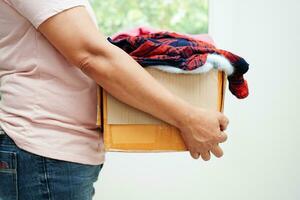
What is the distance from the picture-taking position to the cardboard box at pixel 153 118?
0.83 meters

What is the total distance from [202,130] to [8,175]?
1.31 ft

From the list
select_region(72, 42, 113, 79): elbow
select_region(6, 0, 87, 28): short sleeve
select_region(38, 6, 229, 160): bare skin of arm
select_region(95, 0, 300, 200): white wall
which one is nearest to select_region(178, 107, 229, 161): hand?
select_region(38, 6, 229, 160): bare skin of arm

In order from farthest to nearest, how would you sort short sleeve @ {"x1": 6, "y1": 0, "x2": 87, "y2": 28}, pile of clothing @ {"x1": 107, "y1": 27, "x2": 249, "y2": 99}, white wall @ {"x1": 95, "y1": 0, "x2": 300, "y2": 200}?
white wall @ {"x1": 95, "y1": 0, "x2": 300, "y2": 200} < pile of clothing @ {"x1": 107, "y1": 27, "x2": 249, "y2": 99} < short sleeve @ {"x1": 6, "y1": 0, "x2": 87, "y2": 28}

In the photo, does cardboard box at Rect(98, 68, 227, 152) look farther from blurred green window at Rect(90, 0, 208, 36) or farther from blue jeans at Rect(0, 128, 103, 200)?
blurred green window at Rect(90, 0, 208, 36)

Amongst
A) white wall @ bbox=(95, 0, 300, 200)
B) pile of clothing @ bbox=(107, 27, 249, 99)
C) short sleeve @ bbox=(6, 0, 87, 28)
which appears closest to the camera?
short sleeve @ bbox=(6, 0, 87, 28)

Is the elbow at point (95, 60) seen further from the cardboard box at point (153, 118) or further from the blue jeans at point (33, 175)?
the blue jeans at point (33, 175)

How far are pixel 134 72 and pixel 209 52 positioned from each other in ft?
0.57

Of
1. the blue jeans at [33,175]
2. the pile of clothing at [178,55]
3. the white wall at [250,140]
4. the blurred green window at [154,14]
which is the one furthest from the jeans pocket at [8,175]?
the blurred green window at [154,14]

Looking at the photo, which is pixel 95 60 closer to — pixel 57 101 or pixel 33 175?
pixel 57 101

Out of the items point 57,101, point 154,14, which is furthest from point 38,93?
point 154,14

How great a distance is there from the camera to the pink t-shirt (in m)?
0.76

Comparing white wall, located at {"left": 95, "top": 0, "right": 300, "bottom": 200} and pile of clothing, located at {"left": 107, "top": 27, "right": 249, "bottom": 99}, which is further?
white wall, located at {"left": 95, "top": 0, "right": 300, "bottom": 200}

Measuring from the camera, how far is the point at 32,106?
0.78m

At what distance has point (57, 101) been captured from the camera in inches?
31.0
